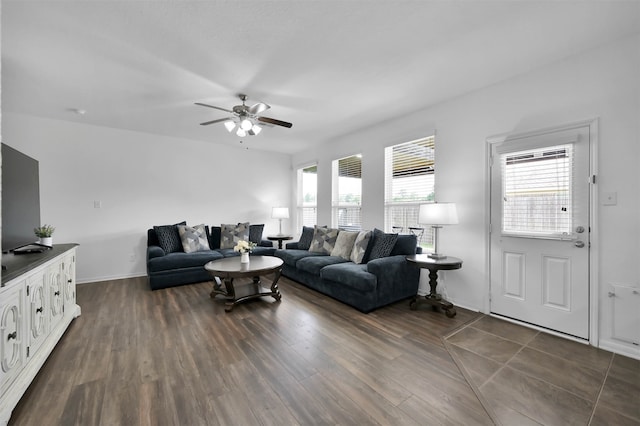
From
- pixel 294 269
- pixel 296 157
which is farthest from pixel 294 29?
pixel 296 157

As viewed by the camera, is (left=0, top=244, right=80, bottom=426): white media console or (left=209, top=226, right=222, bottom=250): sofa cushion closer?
(left=0, top=244, right=80, bottom=426): white media console

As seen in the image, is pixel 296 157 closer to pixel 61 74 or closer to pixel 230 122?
pixel 230 122

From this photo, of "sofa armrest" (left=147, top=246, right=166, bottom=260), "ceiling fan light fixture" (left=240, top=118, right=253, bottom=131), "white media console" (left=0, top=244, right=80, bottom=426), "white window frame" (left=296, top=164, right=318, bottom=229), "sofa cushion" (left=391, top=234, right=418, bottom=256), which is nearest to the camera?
"white media console" (left=0, top=244, right=80, bottom=426)

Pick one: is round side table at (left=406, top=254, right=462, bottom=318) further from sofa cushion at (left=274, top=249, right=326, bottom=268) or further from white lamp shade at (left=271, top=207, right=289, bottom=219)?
white lamp shade at (left=271, top=207, right=289, bottom=219)

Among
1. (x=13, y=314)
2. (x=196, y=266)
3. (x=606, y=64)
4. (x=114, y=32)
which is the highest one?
(x=114, y=32)

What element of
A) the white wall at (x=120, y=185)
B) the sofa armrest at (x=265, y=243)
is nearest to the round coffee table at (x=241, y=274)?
the sofa armrest at (x=265, y=243)

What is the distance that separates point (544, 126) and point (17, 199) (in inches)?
195

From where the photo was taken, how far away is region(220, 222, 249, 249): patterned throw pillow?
5.23 meters

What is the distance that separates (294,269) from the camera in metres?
4.45

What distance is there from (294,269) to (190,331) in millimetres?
1987

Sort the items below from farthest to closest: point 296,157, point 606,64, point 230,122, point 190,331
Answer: point 296,157 → point 230,122 → point 190,331 → point 606,64

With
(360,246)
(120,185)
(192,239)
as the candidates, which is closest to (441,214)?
(360,246)

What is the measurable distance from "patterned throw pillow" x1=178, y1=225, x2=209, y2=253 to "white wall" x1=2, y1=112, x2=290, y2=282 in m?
0.65

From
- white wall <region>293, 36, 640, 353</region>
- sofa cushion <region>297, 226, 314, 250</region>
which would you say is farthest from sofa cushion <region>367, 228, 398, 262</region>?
sofa cushion <region>297, 226, 314, 250</region>
